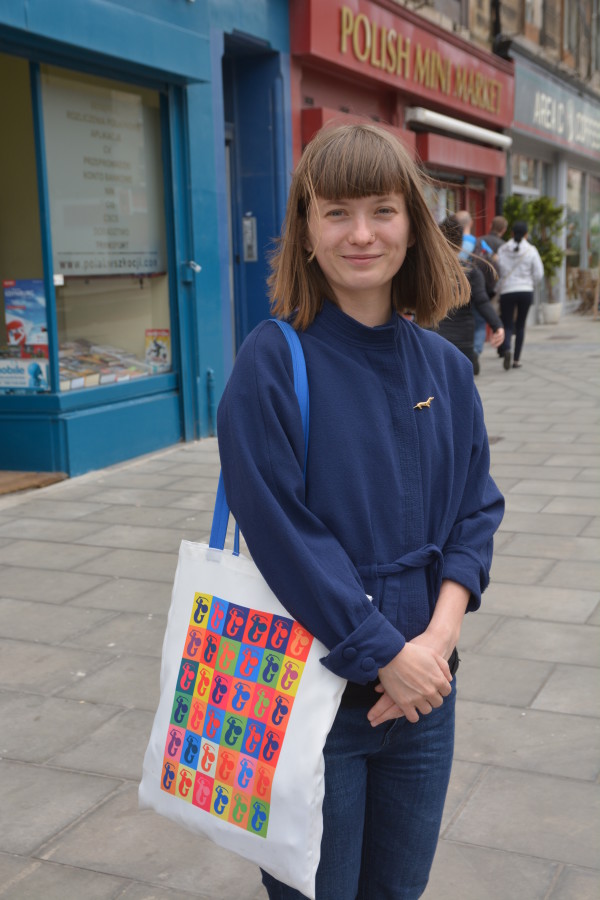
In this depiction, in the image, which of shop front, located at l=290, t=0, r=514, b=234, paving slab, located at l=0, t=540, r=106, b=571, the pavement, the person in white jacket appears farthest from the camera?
the person in white jacket

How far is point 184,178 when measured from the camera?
880 cm

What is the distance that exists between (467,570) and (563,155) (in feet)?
74.3

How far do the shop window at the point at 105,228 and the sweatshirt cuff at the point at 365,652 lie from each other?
6.28m

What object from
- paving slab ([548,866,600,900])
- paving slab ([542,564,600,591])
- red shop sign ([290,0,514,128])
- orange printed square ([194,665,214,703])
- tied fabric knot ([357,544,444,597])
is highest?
red shop sign ([290,0,514,128])

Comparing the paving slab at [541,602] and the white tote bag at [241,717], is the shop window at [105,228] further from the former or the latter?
the white tote bag at [241,717]

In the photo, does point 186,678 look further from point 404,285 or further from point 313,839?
point 404,285

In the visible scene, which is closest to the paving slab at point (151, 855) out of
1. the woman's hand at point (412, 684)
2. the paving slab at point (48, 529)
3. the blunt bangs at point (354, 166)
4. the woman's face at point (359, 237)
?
the woman's hand at point (412, 684)

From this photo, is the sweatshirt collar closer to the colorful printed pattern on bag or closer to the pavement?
the colorful printed pattern on bag

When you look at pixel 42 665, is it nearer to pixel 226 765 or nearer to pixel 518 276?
pixel 226 765

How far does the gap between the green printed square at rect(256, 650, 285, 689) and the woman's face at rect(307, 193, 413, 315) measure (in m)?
0.63

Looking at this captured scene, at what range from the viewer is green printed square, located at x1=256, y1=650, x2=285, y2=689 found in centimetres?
169

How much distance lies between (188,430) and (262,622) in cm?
732

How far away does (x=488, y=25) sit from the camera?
57.0 ft

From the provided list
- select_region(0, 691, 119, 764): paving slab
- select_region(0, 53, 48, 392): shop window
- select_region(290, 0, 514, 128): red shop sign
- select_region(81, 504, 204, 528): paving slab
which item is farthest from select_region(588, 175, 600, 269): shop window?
select_region(0, 691, 119, 764): paving slab
